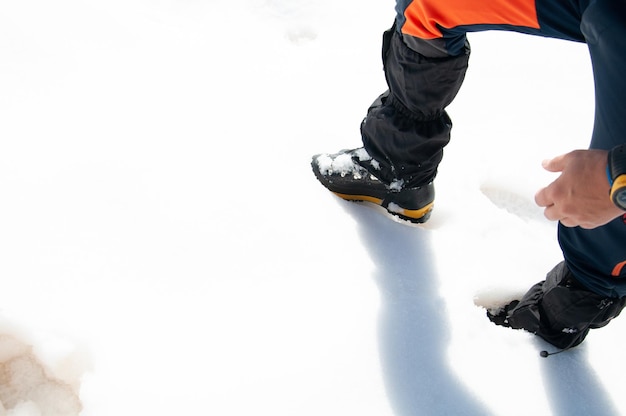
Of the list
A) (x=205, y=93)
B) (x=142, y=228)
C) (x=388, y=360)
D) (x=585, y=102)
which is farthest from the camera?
(x=585, y=102)

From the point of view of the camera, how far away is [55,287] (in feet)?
3.33

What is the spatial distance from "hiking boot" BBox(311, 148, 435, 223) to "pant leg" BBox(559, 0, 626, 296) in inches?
14.0

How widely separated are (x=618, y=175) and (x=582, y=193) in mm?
82

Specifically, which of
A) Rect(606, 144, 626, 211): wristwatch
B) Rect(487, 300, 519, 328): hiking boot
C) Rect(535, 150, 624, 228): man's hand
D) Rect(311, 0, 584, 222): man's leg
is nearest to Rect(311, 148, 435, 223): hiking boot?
Rect(311, 0, 584, 222): man's leg

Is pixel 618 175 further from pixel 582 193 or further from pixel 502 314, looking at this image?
pixel 502 314

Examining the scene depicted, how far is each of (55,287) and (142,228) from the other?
222mm

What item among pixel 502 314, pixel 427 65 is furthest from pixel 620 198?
pixel 502 314

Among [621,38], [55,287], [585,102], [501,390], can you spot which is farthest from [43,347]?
[585,102]

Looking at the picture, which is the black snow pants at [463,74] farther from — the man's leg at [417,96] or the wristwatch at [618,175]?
the wristwatch at [618,175]

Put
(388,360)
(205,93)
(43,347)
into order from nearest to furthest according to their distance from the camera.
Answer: (43,347) < (388,360) < (205,93)

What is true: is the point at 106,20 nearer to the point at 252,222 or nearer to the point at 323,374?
the point at 252,222

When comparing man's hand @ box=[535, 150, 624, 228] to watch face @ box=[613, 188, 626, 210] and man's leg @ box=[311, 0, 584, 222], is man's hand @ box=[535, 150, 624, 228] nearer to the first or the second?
watch face @ box=[613, 188, 626, 210]

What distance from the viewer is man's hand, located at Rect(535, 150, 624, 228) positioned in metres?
0.77

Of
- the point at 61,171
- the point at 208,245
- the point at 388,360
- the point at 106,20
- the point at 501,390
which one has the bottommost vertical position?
the point at 501,390
